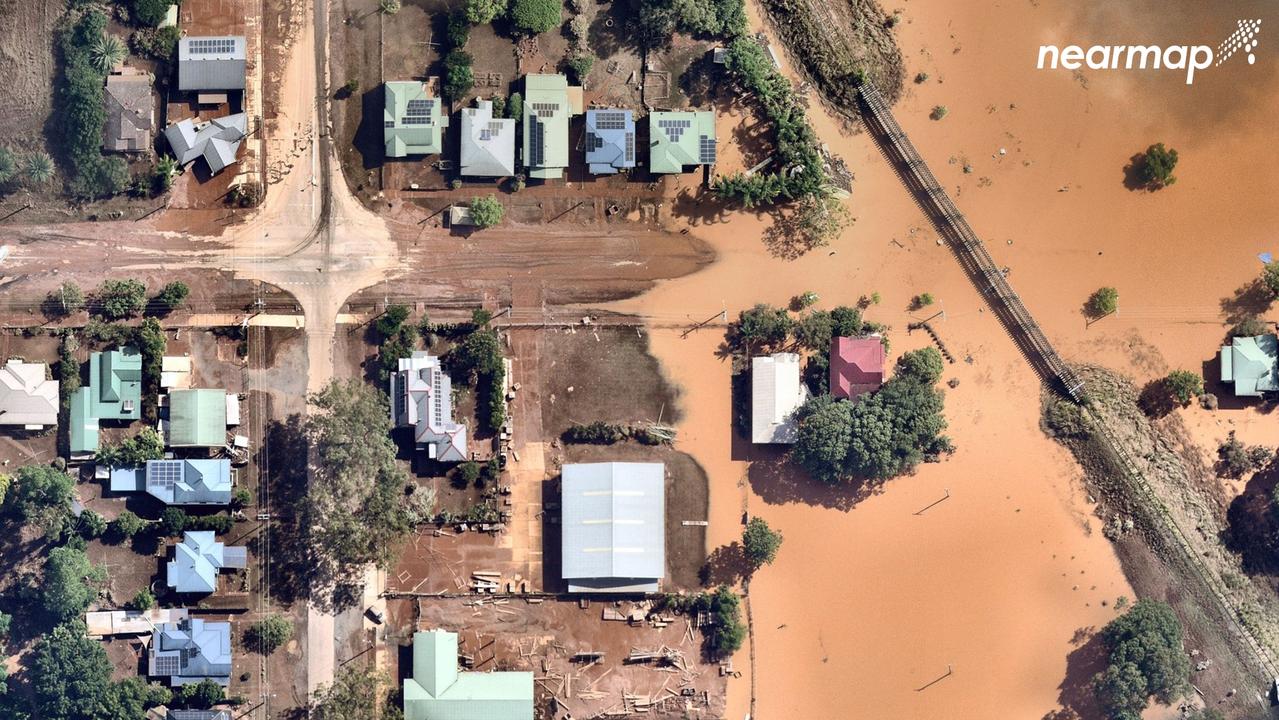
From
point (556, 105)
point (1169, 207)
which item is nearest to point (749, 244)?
point (556, 105)

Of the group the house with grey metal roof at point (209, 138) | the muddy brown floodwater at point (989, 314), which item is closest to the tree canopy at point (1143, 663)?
the muddy brown floodwater at point (989, 314)

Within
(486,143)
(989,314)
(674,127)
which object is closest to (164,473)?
(486,143)

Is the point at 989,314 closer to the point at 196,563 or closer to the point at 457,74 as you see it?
the point at 457,74

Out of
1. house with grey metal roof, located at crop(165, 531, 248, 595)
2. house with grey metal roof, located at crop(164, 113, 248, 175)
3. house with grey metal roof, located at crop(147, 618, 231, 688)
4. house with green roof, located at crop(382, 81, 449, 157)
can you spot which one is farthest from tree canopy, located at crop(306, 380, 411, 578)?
house with grey metal roof, located at crop(164, 113, 248, 175)

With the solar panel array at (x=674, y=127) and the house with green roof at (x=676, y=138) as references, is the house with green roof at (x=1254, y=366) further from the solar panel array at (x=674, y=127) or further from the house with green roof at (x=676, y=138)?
the solar panel array at (x=674, y=127)

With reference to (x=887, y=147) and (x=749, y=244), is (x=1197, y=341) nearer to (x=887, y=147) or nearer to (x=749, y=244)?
(x=887, y=147)

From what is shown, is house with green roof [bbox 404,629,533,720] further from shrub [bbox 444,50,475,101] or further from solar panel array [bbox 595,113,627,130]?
shrub [bbox 444,50,475,101]
